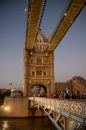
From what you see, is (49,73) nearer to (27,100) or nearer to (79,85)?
(27,100)

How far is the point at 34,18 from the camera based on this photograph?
29656 millimetres

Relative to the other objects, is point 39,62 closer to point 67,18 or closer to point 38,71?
point 38,71

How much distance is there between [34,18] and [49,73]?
20.1 meters

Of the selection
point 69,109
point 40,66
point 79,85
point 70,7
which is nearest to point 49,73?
point 40,66

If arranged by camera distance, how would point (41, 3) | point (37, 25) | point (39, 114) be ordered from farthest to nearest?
1. point (39, 114)
2. point (37, 25)
3. point (41, 3)

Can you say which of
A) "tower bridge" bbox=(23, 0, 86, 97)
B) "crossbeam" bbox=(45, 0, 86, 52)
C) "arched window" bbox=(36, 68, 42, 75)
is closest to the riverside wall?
"tower bridge" bbox=(23, 0, 86, 97)

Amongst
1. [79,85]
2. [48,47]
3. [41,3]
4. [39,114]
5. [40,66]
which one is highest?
[41,3]

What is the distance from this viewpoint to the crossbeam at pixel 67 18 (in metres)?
25.2

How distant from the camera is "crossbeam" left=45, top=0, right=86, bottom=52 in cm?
2522

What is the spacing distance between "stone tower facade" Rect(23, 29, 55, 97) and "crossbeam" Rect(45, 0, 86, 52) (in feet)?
27.9

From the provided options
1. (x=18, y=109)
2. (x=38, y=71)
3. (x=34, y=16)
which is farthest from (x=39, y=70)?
(x=34, y=16)

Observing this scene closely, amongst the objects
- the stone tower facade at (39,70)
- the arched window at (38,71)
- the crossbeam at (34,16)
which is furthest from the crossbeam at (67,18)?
the arched window at (38,71)

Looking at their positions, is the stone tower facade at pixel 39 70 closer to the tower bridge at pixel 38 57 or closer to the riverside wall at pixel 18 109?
the tower bridge at pixel 38 57

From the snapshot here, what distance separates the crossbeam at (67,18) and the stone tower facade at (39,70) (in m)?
8.50
